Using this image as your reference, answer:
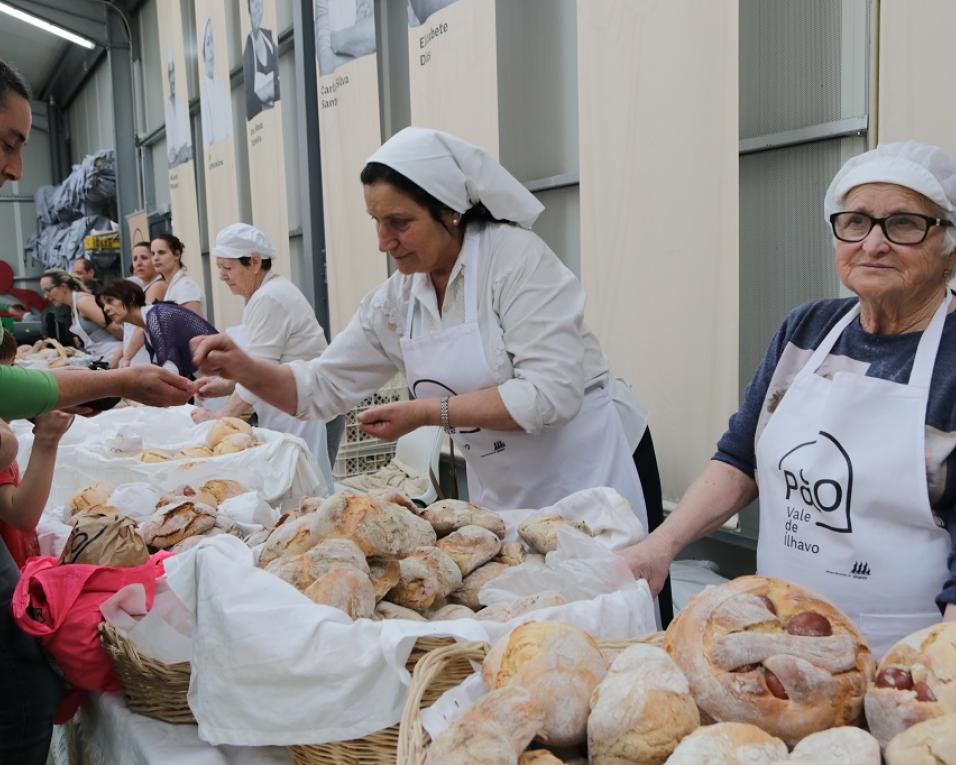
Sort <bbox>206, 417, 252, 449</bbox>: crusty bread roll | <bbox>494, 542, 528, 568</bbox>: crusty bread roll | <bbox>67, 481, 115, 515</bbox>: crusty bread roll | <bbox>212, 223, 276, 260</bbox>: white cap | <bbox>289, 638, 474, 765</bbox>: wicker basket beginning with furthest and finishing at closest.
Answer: <bbox>212, 223, 276, 260</bbox>: white cap
<bbox>206, 417, 252, 449</bbox>: crusty bread roll
<bbox>67, 481, 115, 515</bbox>: crusty bread roll
<bbox>494, 542, 528, 568</bbox>: crusty bread roll
<bbox>289, 638, 474, 765</bbox>: wicker basket

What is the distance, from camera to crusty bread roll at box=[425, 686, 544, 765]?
0.78 m

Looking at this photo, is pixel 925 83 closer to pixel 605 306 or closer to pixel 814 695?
pixel 605 306

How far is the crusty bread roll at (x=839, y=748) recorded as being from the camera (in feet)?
2.27

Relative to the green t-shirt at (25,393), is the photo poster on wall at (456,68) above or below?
above

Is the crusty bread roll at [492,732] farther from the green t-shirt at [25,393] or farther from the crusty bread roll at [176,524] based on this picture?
the green t-shirt at [25,393]

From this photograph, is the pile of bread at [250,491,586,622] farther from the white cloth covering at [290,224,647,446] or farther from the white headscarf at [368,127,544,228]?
the white headscarf at [368,127,544,228]

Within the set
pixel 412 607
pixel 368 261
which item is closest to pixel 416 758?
pixel 412 607

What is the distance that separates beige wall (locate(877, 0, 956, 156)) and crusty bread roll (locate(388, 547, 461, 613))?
1647mm

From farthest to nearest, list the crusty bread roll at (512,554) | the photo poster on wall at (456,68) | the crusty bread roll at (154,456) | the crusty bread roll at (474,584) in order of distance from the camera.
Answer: the photo poster on wall at (456,68), the crusty bread roll at (154,456), the crusty bread roll at (512,554), the crusty bread roll at (474,584)

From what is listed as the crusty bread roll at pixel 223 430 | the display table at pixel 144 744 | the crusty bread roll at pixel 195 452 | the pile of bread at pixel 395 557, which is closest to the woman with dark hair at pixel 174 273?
the crusty bread roll at pixel 223 430

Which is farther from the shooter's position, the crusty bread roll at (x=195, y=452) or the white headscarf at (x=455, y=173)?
the crusty bread roll at (x=195, y=452)

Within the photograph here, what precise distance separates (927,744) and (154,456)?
2.63 meters

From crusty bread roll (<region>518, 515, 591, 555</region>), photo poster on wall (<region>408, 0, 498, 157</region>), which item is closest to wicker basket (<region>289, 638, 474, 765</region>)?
crusty bread roll (<region>518, 515, 591, 555</region>)

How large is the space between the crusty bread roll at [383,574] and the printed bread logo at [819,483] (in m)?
0.71
